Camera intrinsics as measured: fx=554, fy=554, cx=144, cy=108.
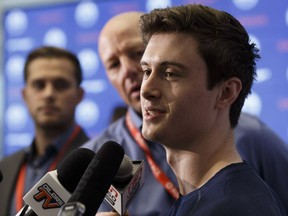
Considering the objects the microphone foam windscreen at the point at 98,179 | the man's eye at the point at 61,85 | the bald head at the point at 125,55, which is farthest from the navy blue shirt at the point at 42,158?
the microphone foam windscreen at the point at 98,179

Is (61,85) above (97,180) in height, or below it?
below

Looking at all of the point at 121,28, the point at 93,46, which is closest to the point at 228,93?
the point at 121,28

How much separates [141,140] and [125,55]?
400mm

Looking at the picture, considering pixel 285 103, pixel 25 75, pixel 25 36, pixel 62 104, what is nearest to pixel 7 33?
pixel 25 36

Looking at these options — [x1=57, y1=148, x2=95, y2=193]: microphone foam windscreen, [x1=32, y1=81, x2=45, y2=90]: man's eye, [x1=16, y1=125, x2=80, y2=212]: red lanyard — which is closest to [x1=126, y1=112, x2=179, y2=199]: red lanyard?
[x1=57, y1=148, x2=95, y2=193]: microphone foam windscreen

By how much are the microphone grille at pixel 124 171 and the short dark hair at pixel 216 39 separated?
279mm

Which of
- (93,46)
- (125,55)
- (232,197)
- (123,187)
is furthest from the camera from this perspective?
(93,46)

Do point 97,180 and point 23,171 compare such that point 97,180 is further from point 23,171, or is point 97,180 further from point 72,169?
point 23,171

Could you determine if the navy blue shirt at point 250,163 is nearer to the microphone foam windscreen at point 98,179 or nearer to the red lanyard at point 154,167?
the red lanyard at point 154,167

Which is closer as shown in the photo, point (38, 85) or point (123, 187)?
point (123, 187)

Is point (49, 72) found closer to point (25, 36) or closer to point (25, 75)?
point (25, 75)

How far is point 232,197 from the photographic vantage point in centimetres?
120

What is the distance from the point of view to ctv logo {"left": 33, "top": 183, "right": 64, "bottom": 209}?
4.00 ft

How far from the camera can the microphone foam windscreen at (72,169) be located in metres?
1.24
